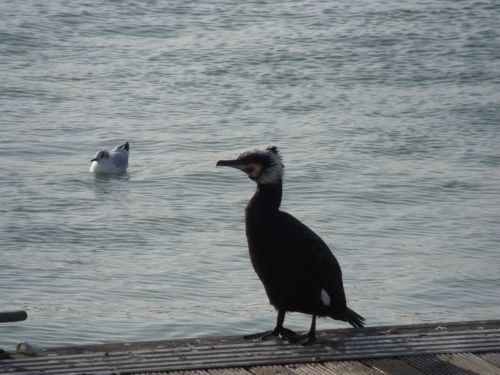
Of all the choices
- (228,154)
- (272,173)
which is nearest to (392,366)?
(272,173)

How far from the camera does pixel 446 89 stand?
62.2ft

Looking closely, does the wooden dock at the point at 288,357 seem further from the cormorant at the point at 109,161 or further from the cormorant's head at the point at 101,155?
the cormorant's head at the point at 101,155

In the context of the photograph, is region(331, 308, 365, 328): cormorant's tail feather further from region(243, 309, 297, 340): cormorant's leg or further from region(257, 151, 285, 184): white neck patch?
region(257, 151, 285, 184): white neck patch

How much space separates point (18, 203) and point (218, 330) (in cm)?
440

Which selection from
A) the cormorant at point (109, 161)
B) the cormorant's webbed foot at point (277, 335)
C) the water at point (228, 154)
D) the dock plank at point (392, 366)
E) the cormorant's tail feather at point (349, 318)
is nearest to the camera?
the dock plank at point (392, 366)

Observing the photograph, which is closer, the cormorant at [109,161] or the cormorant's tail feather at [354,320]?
the cormorant's tail feather at [354,320]

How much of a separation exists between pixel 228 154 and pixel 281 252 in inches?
348

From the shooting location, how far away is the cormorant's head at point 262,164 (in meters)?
5.94

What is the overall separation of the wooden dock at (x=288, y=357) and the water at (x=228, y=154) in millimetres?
3002

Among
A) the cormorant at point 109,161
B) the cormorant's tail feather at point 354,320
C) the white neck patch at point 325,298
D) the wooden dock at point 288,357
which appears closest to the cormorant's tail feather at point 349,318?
the cormorant's tail feather at point 354,320

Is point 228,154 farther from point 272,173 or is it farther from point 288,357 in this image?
point 288,357

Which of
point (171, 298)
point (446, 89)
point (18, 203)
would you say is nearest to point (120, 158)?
point (18, 203)

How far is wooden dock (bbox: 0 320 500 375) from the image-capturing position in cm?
531

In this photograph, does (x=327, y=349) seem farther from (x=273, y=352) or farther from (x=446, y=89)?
(x=446, y=89)
